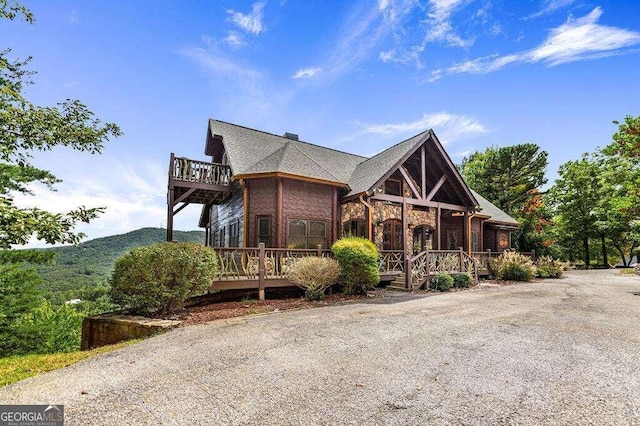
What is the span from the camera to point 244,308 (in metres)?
9.22

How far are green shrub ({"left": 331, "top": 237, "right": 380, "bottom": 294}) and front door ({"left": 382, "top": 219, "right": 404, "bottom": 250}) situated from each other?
5.26 meters

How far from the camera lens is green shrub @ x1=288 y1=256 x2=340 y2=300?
10.3m

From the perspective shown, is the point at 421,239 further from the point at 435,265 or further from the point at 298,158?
the point at 298,158

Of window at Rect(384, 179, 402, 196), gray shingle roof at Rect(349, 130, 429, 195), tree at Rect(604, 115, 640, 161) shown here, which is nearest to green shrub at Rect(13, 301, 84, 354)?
gray shingle roof at Rect(349, 130, 429, 195)

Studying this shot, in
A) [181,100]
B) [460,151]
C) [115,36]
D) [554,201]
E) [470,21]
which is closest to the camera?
[115,36]

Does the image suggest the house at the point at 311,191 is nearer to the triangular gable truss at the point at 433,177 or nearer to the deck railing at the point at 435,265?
the triangular gable truss at the point at 433,177

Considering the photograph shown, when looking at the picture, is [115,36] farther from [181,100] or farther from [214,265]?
[214,265]

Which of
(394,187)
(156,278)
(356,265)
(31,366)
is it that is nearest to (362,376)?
(31,366)

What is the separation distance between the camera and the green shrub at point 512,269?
1725cm

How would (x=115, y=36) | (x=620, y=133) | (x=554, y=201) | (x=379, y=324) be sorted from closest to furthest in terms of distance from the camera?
(x=379, y=324) < (x=115, y=36) < (x=620, y=133) < (x=554, y=201)

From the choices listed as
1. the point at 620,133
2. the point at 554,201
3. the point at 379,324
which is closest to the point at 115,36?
the point at 379,324

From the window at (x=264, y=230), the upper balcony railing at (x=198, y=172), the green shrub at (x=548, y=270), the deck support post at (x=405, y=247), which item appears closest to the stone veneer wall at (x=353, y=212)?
the deck support post at (x=405, y=247)

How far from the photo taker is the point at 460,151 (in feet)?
166

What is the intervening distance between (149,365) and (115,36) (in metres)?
11.0
